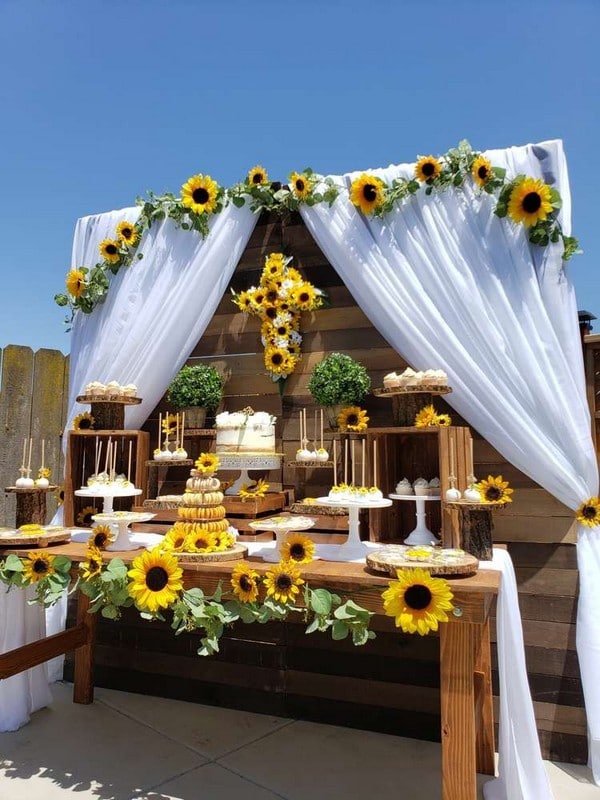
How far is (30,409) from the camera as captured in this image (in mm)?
3609

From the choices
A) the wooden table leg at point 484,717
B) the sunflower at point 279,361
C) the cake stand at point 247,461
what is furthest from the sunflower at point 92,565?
the wooden table leg at point 484,717

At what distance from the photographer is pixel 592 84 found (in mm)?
3422

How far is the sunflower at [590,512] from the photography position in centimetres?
258

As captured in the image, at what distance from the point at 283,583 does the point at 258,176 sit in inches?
89.0

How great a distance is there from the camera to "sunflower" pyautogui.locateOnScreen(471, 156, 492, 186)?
2.78m

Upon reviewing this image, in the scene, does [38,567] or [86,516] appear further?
[86,516]

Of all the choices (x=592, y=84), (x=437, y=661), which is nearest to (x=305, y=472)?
(x=437, y=661)

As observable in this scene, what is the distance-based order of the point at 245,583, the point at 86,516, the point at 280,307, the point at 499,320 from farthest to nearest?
the point at 280,307 → the point at 86,516 → the point at 499,320 → the point at 245,583

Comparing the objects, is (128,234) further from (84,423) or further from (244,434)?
(244,434)

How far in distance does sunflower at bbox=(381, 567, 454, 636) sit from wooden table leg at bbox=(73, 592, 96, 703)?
2107 mm

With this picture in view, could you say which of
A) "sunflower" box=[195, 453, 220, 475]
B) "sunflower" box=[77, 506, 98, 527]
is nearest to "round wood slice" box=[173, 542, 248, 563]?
"sunflower" box=[195, 453, 220, 475]

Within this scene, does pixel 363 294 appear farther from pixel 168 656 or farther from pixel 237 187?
pixel 168 656

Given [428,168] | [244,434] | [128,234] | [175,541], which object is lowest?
[175,541]

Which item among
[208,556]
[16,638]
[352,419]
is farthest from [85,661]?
[352,419]
